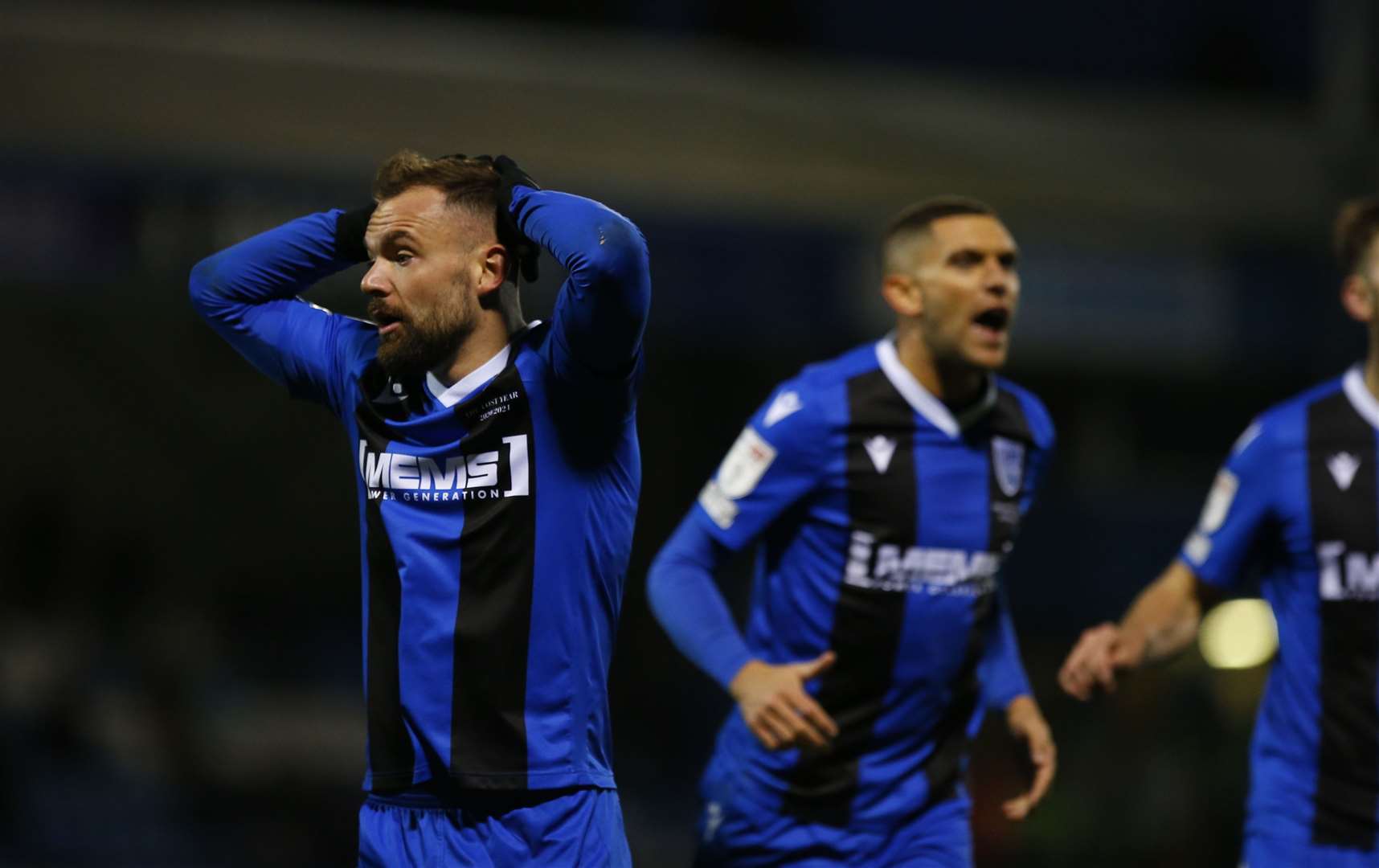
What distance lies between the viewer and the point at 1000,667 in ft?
14.0

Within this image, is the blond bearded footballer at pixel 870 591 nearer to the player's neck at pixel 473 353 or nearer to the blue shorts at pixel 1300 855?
the blue shorts at pixel 1300 855

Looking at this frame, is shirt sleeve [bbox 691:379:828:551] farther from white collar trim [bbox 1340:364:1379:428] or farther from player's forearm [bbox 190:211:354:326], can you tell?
white collar trim [bbox 1340:364:1379:428]

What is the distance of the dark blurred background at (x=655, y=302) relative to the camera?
1031 centimetres

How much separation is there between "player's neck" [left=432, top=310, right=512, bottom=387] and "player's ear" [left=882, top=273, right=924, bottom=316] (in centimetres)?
138

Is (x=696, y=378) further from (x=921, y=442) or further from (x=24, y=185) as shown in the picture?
(x=921, y=442)

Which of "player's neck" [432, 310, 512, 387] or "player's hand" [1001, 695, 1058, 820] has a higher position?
"player's neck" [432, 310, 512, 387]

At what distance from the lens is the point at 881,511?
4070 mm

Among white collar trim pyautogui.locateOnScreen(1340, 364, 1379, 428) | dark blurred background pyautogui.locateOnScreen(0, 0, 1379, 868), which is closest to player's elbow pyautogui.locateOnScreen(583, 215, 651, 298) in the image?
white collar trim pyautogui.locateOnScreen(1340, 364, 1379, 428)

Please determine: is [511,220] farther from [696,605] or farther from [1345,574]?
[1345,574]

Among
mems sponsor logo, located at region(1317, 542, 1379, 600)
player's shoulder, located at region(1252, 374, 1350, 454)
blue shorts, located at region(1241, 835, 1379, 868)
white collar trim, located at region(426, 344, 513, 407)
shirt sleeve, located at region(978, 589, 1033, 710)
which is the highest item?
white collar trim, located at region(426, 344, 513, 407)

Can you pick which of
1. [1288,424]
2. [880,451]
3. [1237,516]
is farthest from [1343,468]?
[880,451]

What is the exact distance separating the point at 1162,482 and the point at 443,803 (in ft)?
37.3

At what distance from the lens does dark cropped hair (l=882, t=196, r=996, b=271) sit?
14.4 feet

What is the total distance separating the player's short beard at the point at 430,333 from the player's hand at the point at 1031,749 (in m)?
1.72
